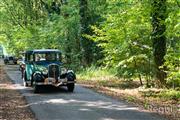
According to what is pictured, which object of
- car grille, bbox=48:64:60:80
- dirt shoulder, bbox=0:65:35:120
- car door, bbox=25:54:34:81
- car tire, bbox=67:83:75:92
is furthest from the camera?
car door, bbox=25:54:34:81

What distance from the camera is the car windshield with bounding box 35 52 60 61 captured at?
A: 21.5 m

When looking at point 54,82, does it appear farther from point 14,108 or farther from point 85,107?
point 85,107

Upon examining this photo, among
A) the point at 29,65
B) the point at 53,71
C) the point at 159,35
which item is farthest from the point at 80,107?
the point at 29,65

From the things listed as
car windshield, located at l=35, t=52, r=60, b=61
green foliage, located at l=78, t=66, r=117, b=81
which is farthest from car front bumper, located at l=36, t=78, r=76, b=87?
green foliage, located at l=78, t=66, r=117, b=81

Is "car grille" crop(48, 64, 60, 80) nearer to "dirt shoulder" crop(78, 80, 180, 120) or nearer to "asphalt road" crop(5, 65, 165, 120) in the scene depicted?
"asphalt road" crop(5, 65, 165, 120)

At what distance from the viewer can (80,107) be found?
48.5 feet

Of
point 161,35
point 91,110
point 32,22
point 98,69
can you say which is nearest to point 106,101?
point 91,110

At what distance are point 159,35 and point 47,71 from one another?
5475 millimetres

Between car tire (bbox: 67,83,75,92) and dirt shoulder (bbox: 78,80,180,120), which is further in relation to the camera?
car tire (bbox: 67,83,75,92)

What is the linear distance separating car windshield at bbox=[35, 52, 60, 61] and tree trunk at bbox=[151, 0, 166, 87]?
17.0ft

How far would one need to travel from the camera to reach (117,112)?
13.6m

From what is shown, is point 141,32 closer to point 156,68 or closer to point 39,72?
point 156,68

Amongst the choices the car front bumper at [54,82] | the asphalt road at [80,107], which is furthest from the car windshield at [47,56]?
the asphalt road at [80,107]

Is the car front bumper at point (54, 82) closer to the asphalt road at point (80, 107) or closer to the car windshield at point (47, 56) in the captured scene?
the asphalt road at point (80, 107)
